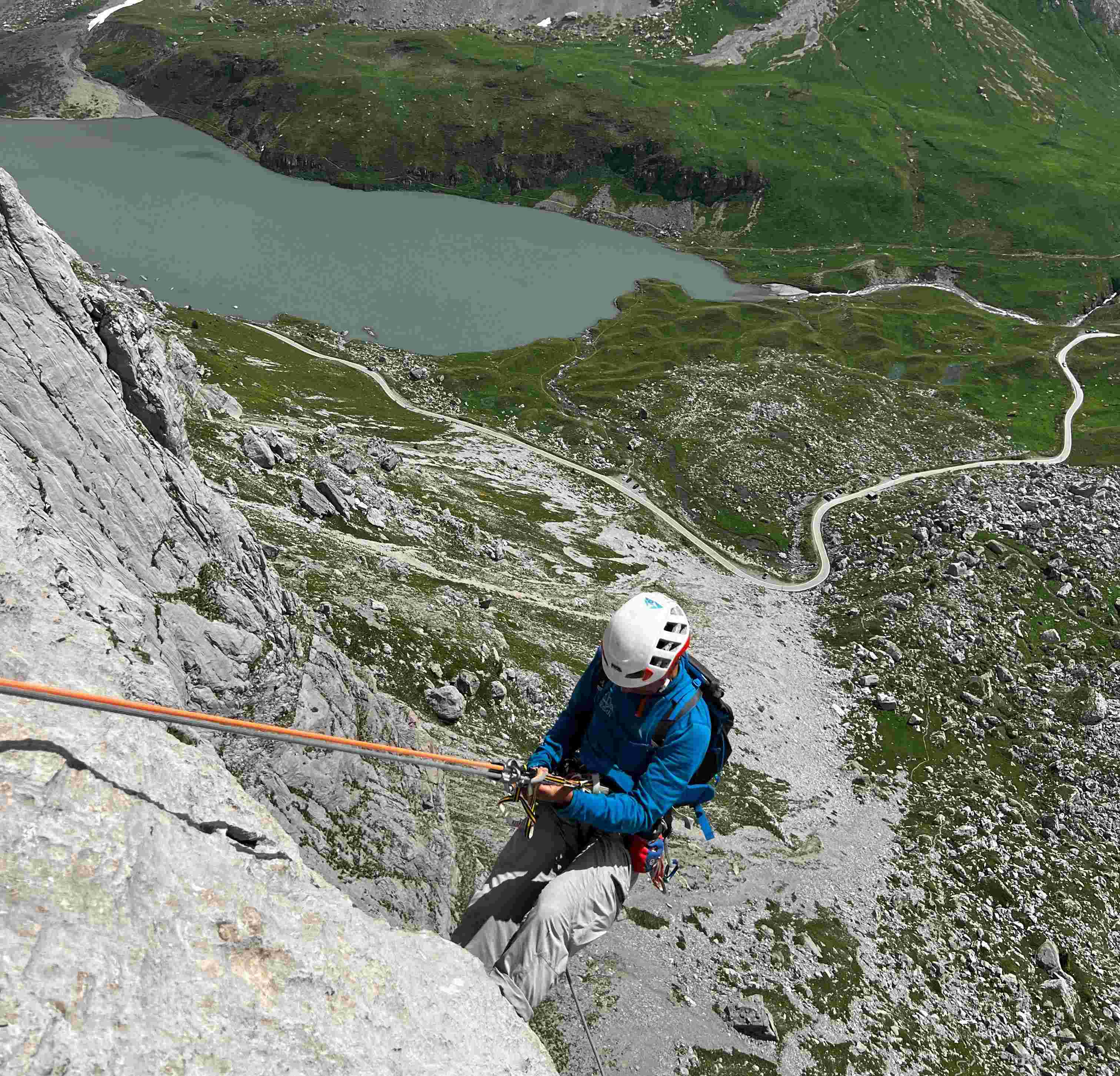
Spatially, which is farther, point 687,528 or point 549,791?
point 687,528

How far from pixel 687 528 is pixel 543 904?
82275mm

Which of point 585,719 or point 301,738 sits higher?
point 301,738

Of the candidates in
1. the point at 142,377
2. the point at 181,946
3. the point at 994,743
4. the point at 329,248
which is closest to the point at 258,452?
the point at 142,377

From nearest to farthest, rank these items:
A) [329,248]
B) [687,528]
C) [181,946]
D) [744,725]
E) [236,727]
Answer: [181,946], [236,727], [744,725], [687,528], [329,248]

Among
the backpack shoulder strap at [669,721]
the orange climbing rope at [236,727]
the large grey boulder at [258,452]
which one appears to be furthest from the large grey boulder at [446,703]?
the backpack shoulder strap at [669,721]

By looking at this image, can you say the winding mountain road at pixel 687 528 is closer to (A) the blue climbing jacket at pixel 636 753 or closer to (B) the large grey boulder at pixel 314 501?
(B) the large grey boulder at pixel 314 501

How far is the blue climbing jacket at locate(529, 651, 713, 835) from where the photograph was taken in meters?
11.7

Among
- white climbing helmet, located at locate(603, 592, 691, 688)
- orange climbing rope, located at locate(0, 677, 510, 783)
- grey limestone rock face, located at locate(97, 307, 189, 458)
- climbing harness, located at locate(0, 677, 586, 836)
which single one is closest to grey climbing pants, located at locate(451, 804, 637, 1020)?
climbing harness, located at locate(0, 677, 586, 836)

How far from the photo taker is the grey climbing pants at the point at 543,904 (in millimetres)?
11688

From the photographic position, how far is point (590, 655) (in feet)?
192

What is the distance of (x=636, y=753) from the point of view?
41.5 ft

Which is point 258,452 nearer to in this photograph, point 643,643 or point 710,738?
point 710,738

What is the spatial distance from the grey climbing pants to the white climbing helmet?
258cm

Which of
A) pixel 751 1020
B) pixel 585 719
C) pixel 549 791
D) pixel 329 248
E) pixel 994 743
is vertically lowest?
pixel 994 743
